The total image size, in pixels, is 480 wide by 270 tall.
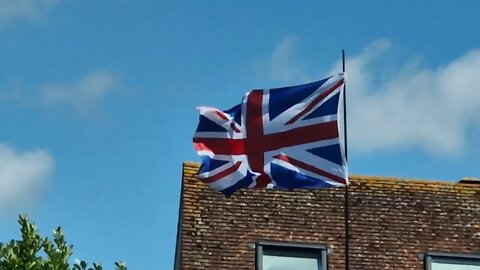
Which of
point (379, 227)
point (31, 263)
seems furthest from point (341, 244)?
point (31, 263)

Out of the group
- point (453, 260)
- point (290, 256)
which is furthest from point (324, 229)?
point (453, 260)

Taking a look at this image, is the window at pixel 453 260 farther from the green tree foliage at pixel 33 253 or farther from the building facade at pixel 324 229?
the green tree foliage at pixel 33 253

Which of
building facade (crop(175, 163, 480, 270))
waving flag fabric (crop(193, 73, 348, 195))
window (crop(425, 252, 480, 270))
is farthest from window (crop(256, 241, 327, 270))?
waving flag fabric (crop(193, 73, 348, 195))

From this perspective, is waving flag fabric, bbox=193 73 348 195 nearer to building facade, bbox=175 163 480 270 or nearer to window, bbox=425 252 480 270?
building facade, bbox=175 163 480 270

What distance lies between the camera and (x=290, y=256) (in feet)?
83.7

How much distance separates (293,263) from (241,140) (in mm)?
4870

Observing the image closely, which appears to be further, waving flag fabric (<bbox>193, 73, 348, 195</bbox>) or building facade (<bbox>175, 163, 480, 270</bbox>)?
building facade (<bbox>175, 163, 480, 270</bbox>)

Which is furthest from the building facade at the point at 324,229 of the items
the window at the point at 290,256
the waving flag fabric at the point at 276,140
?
the waving flag fabric at the point at 276,140

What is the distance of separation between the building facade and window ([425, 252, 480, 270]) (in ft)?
0.07

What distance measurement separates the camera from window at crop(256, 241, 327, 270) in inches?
1000

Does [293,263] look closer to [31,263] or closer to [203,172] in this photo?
[203,172]

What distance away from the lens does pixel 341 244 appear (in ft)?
84.9

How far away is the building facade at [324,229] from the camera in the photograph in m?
25.4

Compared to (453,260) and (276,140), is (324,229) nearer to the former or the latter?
(453,260)
